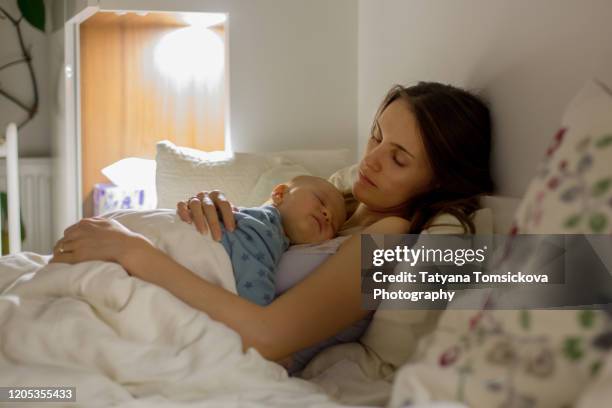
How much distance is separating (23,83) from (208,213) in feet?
9.06

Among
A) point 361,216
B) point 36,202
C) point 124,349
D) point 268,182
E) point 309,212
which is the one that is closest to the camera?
point 124,349

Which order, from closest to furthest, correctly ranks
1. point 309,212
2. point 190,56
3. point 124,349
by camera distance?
point 124,349
point 309,212
point 190,56

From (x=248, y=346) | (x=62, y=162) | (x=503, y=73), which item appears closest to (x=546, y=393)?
(x=248, y=346)

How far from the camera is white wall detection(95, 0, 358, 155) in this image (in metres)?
3.12

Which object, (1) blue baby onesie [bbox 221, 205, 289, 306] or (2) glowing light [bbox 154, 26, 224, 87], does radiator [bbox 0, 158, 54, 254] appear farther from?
(1) blue baby onesie [bbox 221, 205, 289, 306]

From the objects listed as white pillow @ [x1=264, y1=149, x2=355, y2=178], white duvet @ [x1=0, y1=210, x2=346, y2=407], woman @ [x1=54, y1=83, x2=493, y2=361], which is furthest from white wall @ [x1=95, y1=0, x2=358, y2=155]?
white duvet @ [x1=0, y1=210, x2=346, y2=407]

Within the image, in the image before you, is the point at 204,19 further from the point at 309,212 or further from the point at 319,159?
the point at 309,212

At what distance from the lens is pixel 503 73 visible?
1.71 m

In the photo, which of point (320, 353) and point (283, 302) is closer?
point (283, 302)

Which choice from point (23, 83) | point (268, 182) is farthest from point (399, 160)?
point (23, 83)

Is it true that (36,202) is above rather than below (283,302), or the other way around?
below

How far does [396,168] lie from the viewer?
65.6 inches

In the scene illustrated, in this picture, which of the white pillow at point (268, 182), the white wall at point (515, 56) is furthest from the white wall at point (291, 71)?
the white wall at point (515, 56)

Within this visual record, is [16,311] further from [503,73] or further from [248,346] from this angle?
[503,73]
